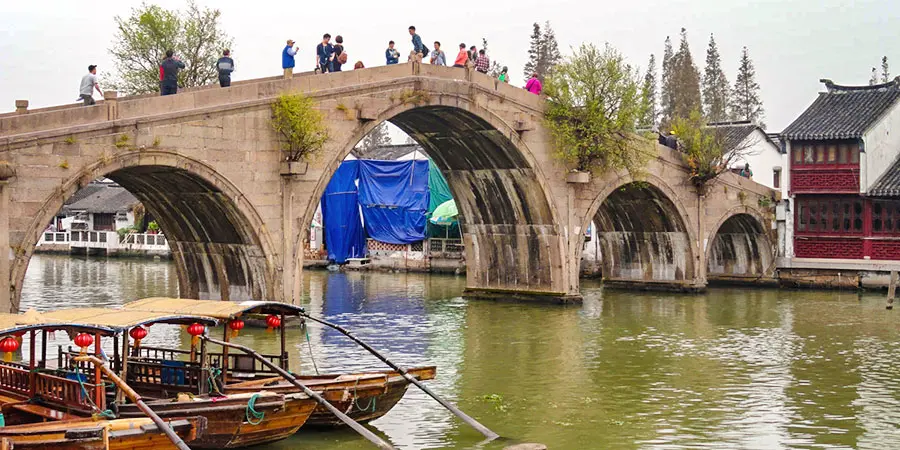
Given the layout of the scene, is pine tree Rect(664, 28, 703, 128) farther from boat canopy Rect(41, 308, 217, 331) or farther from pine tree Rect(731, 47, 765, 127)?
boat canopy Rect(41, 308, 217, 331)

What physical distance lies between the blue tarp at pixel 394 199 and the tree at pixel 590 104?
1648cm

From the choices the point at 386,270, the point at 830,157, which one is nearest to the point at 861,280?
the point at 830,157

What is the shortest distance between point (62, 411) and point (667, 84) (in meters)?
62.0

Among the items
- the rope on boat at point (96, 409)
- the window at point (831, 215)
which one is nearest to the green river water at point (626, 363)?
the window at point (831, 215)

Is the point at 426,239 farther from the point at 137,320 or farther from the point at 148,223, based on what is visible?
the point at 137,320

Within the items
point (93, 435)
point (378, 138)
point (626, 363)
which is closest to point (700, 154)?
point (626, 363)

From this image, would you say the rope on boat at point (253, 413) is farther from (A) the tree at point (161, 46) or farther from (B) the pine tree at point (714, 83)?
(B) the pine tree at point (714, 83)

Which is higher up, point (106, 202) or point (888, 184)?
point (106, 202)

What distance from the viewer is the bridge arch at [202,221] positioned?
885 inches

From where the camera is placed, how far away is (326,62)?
87.9 feet

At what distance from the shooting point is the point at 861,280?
35.8 meters

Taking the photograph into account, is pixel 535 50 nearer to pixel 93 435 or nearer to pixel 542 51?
pixel 542 51

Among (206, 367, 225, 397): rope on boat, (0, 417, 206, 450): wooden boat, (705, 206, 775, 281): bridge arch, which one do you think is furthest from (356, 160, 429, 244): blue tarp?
(0, 417, 206, 450): wooden boat

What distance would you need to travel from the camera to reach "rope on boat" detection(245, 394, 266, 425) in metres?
13.3
